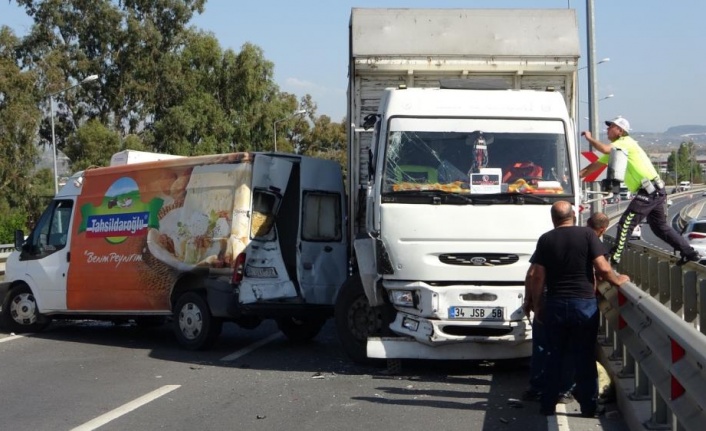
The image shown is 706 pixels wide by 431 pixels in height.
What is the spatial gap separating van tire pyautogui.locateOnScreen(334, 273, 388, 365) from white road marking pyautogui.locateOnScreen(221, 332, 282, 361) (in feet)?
4.98

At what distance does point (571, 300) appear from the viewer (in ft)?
25.0

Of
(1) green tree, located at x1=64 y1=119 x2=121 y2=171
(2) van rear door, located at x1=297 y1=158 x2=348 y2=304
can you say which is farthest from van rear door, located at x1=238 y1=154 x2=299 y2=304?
(1) green tree, located at x1=64 y1=119 x2=121 y2=171

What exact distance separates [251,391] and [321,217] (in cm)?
359

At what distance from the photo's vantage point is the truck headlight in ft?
32.2

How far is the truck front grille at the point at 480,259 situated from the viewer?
9.62 metres

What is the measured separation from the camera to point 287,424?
7.86 metres

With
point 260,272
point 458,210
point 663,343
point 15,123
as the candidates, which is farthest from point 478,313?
point 15,123

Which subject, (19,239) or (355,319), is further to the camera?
(19,239)

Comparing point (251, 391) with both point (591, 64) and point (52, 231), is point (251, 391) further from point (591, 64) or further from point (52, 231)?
point (591, 64)

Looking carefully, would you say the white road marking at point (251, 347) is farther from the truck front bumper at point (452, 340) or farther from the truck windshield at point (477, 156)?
the truck windshield at point (477, 156)

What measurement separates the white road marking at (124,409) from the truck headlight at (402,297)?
2249 mm

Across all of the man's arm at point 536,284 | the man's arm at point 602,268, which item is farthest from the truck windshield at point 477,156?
the man's arm at point 602,268

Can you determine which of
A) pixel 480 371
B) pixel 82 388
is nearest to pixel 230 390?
pixel 82 388

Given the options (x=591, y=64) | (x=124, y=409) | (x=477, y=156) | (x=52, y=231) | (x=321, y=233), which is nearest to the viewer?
(x=124, y=409)
